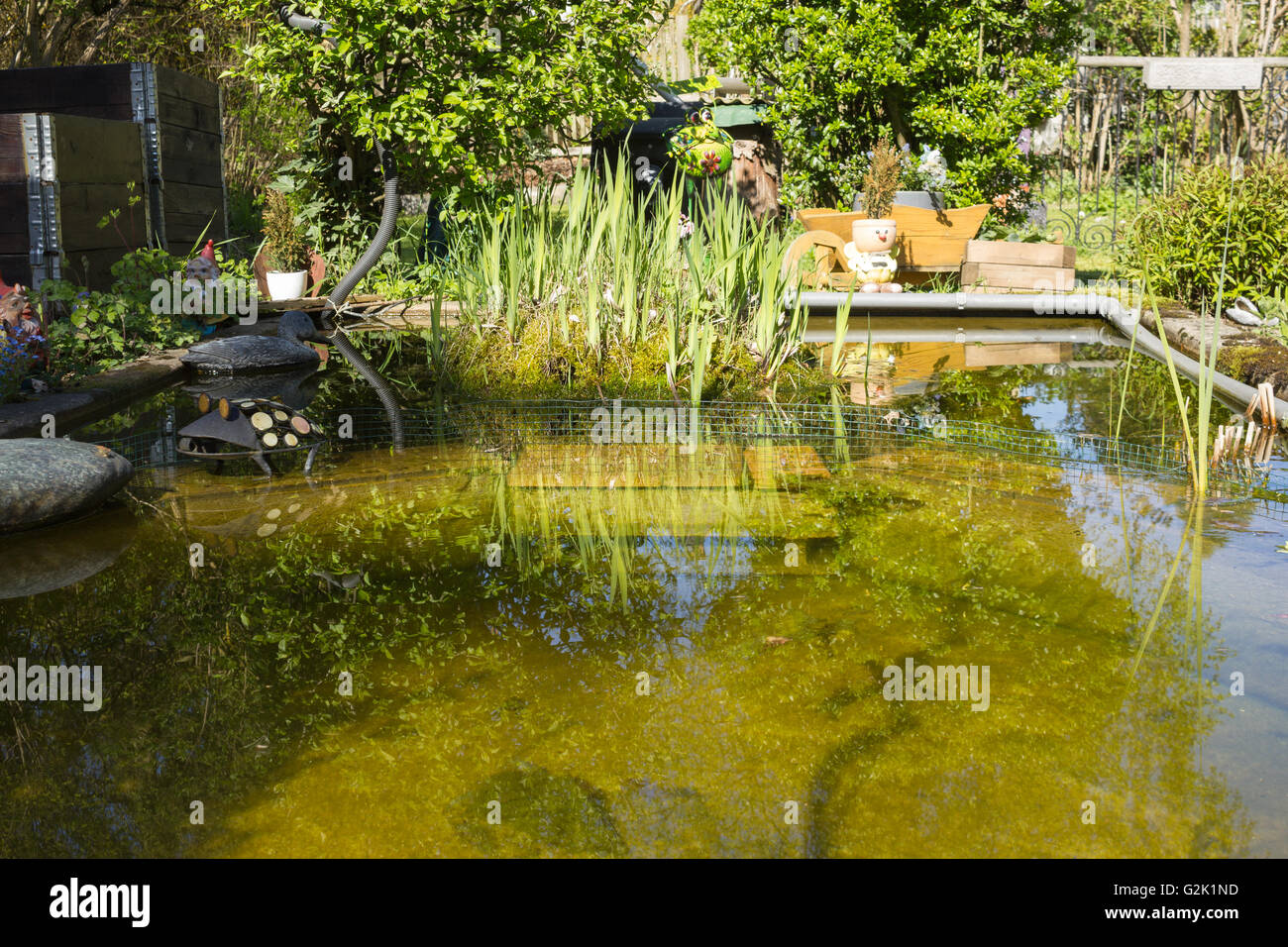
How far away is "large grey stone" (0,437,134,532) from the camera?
3639 millimetres

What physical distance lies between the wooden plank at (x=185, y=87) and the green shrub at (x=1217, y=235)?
21.9 feet

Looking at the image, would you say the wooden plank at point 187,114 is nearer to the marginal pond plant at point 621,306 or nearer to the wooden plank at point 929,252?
the marginal pond plant at point 621,306

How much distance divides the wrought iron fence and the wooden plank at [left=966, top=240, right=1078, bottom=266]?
51.0 inches

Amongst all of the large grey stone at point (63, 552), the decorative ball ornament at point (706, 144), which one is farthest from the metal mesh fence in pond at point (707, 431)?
the decorative ball ornament at point (706, 144)

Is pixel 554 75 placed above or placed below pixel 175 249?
above

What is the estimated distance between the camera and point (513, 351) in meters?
6.04

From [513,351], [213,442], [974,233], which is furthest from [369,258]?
[974,233]

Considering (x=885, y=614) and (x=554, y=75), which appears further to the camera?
(x=554, y=75)

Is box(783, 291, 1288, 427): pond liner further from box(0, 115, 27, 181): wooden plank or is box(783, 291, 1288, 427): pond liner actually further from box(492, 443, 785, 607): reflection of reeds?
box(0, 115, 27, 181): wooden plank

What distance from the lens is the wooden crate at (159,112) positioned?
25.5 ft

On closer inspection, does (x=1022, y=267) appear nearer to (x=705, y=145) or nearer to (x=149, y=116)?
(x=705, y=145)

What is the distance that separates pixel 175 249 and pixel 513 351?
3660mm

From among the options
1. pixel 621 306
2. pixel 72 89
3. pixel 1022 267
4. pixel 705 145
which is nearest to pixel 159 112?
pixel 72 89
